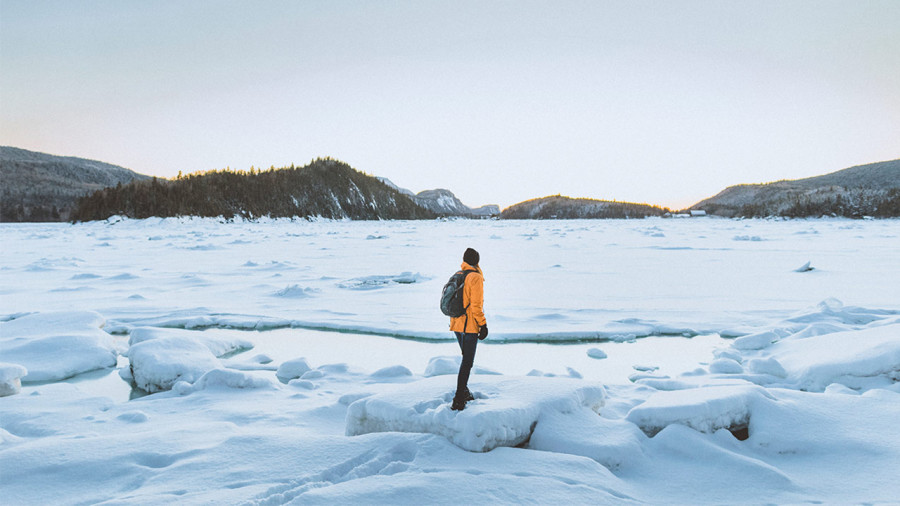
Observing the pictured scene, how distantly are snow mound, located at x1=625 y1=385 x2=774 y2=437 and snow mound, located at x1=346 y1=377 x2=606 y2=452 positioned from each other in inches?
14.6

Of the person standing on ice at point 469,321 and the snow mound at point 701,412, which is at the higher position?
the person standing on ice at point 469,321

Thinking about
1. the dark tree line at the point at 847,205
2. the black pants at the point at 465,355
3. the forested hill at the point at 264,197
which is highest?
the forested hill at the point at 264,197

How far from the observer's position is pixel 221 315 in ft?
23.9

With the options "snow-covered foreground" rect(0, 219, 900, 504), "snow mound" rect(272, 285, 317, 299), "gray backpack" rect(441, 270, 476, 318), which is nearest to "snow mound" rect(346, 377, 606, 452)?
"snow-covered foreground" rect(0, 219, 900, 504)

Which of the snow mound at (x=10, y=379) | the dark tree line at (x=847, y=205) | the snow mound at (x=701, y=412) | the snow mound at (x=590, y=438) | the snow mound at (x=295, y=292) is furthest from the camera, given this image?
the dark tree line at (x=847, y=205)

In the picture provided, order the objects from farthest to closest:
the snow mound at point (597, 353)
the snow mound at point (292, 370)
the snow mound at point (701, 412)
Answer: the snow mound at point (597, 353) < the snow mound at point (292, 370) < the snow mound at point (701, 412)

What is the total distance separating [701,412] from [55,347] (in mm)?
6354

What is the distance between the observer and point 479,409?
2.96m

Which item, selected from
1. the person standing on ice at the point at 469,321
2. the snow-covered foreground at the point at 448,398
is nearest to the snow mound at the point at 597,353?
the snow-covered foreground at the point at 448,398

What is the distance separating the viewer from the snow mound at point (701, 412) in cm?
315

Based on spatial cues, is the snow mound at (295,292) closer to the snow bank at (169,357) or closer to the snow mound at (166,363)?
the snow bank at (169,357)

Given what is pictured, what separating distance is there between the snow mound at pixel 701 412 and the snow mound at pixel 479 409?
37cm

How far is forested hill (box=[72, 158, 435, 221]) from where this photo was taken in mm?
36906

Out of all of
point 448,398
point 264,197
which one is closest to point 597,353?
point 448,398
